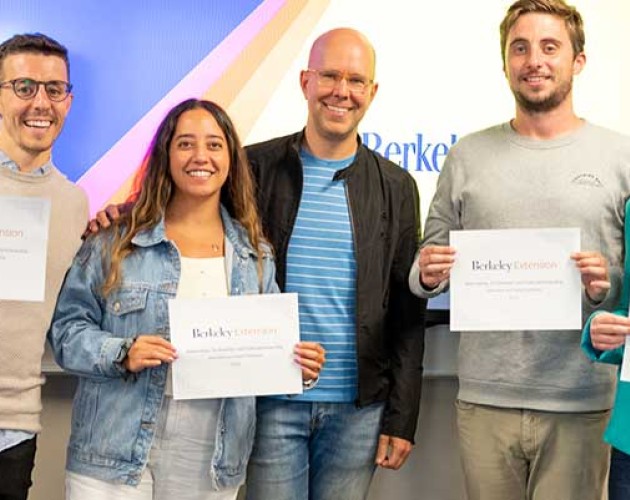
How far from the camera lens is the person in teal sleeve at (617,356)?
Result: 2.03 m

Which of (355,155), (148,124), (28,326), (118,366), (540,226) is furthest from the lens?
(148,124)

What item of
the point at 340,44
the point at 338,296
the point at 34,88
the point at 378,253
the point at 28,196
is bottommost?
the point at 338,296

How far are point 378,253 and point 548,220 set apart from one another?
529 millimetres

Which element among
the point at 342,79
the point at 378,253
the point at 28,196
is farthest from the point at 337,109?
the point at 28,196

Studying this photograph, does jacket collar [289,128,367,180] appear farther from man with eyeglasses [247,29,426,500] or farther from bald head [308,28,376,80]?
bald head [308,28,376,80]

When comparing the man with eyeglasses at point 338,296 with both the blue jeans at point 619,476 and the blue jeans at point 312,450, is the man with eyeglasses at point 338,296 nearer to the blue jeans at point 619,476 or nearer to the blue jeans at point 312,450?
the blue jeans at point 312,450

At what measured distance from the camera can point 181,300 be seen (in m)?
2.06

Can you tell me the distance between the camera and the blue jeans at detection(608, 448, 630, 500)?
217 centimetres

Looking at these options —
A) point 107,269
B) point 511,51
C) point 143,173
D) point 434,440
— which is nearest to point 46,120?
point 143,173

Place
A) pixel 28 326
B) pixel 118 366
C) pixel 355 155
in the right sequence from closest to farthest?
1. pixel 118 366
2. pixel 28 326
3. pixel 355 155

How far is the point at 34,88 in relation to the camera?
91.0 inches

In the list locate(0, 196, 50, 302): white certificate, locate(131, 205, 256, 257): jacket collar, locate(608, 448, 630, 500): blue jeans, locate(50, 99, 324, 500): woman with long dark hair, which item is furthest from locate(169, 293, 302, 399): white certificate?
locate(608, 448, 630, 500): blue jeans

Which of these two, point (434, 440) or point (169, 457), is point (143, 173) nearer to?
point (169, 457)

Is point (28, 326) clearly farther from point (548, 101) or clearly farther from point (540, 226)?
point (548, 101)
